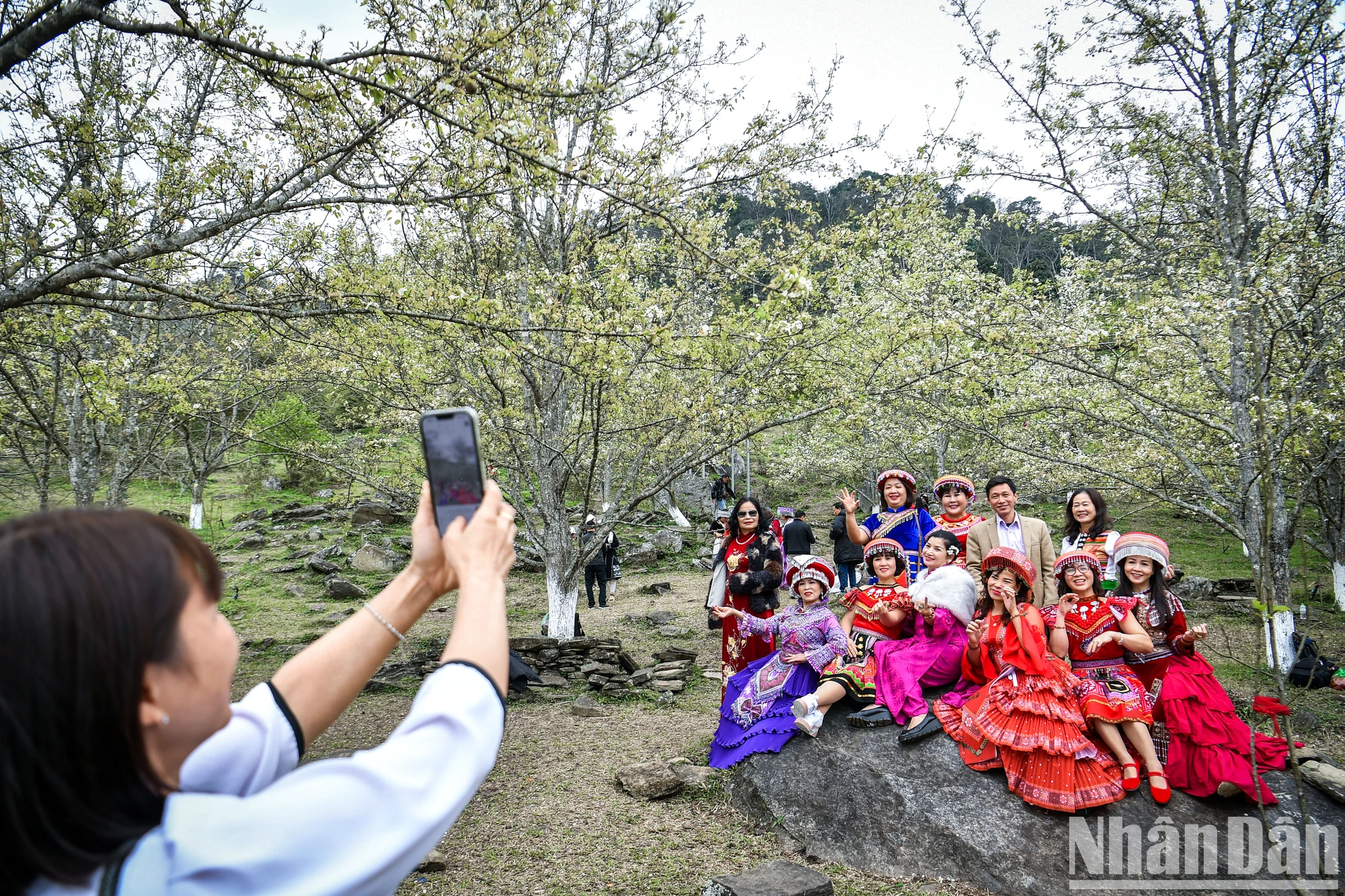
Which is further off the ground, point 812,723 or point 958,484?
point 958,484

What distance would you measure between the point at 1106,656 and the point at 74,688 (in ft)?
17.2

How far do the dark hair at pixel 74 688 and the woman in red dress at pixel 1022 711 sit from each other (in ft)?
15.1

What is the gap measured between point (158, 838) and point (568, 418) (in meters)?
9.70

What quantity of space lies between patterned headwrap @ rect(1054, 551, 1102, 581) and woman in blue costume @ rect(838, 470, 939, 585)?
1683 mm

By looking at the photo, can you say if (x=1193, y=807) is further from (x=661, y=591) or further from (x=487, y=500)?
(x=661, y=591)

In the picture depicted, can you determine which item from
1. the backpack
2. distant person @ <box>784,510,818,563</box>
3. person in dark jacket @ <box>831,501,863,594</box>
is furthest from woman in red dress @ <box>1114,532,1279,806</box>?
person in dark jacket @ <box>831,501,863,594</box>

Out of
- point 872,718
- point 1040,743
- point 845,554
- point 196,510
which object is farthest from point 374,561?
point 1040,743

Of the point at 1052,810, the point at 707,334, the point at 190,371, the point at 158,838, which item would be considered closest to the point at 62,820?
the point at 158,838

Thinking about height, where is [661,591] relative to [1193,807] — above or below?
below

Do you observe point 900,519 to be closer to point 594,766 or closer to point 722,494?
point 594,766

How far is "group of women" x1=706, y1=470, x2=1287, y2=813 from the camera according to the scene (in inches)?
161

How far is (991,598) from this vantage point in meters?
4.87

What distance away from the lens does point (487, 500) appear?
1.28 m

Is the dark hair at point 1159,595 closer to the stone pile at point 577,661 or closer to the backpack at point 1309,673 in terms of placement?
the backpack at point 1309,673
